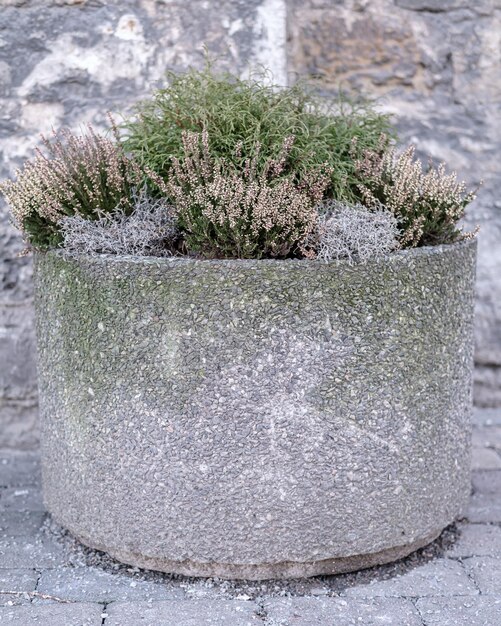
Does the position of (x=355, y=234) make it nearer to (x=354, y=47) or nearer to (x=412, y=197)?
(x=412, y=197)

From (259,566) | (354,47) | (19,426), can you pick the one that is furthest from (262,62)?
(259,566)

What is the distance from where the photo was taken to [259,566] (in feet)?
7.02

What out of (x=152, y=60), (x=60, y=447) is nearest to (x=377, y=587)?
(x=60, y=447)

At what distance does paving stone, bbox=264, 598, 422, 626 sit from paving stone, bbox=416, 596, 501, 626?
3 centimetres

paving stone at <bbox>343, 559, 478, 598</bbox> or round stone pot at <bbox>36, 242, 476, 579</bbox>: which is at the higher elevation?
round stone pot at <bbox>36, 242, 476, 579</bbox>

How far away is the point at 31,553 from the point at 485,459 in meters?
1.67

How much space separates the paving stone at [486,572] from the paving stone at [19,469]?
1.51 meters

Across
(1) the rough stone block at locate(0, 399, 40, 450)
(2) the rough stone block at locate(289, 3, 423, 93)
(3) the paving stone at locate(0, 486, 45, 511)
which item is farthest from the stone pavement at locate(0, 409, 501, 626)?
(2) the rough stone block at locate(289, 3, 423, 93)

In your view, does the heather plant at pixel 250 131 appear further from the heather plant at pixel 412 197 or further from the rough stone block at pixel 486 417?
the rough stone block at pixel 486 417

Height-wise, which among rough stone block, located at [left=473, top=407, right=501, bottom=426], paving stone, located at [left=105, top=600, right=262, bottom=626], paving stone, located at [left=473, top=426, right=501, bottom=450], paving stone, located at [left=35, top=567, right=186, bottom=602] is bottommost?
rough stone block, located at [left=473, top=407, right=501, bottom=426]

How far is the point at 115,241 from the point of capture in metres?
2.14

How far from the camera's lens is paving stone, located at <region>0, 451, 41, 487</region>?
288 cm

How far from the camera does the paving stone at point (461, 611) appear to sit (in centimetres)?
198

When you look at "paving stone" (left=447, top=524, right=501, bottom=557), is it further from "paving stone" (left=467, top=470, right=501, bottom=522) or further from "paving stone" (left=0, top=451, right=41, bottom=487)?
"paving stone" (left=0, top=451, right=41, bottom=487)
